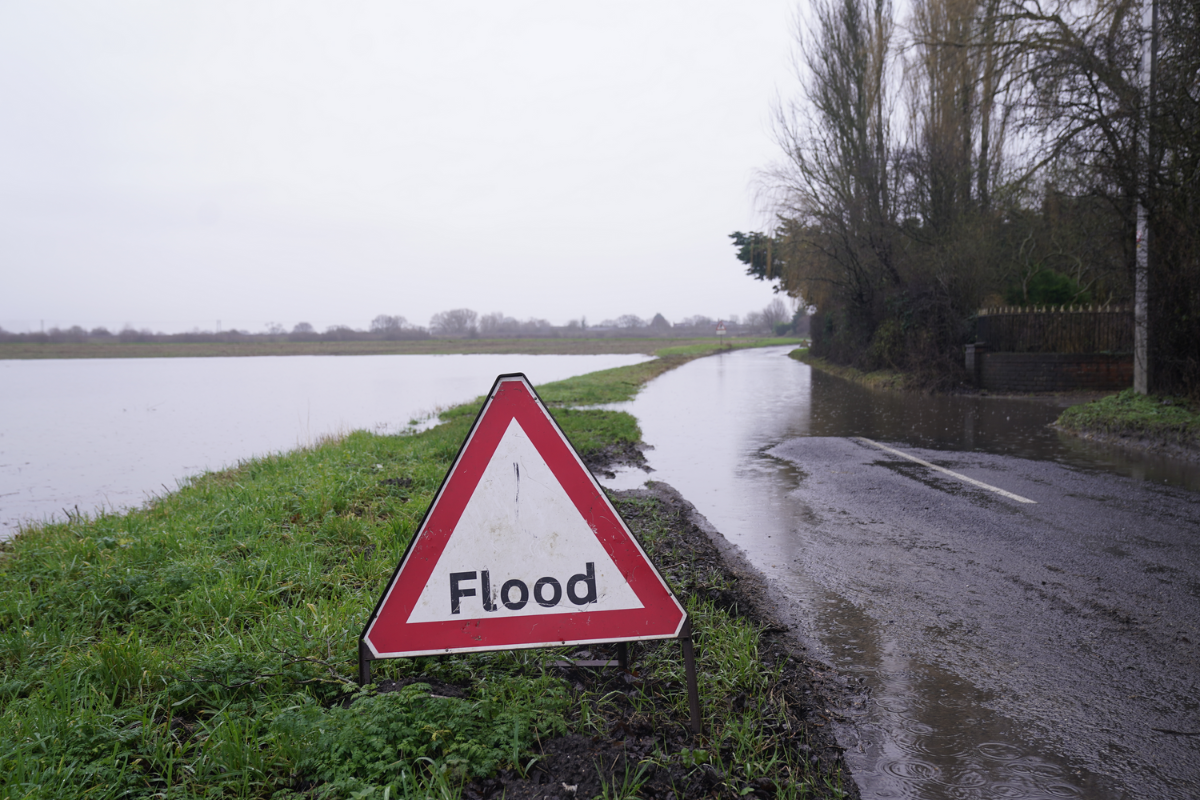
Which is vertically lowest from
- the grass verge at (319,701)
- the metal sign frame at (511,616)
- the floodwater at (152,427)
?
the floodwater at (152,427)

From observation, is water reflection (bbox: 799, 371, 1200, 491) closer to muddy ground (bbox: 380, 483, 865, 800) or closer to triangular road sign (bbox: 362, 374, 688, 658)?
muddy ground (bbox: 380, 483, 865, 800)

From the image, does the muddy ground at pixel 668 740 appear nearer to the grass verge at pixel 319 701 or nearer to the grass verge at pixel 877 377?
the grass verge at pixel 319 701

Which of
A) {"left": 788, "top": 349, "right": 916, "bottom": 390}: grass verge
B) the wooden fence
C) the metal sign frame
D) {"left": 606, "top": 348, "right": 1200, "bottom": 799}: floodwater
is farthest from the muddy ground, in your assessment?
{"left": 788, "top": 349, "right": 916, "bottom": 390}: grass verge

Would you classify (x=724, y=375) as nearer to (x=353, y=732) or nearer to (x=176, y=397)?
(x=176, y=397)

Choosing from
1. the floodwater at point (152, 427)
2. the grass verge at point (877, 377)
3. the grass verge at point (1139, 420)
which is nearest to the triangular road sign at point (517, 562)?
→ the floodwater at point (152, 427)

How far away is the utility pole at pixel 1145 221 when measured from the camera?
10.2m

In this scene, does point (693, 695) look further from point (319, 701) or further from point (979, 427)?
point (979, 427)

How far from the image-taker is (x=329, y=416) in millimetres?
19297

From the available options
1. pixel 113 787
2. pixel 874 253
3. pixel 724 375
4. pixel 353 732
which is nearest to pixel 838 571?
pixel 353 732

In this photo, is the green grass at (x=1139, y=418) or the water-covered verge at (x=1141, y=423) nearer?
the water-covered verge at (x=1141, y=423)

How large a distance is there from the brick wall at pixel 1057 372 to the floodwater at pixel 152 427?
1471 cm

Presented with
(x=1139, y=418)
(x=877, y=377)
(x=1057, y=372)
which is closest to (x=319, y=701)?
(x=1139, y=418)

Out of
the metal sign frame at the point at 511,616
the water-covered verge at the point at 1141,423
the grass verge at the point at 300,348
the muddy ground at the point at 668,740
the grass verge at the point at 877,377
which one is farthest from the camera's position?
the grass verge at the point at 300,348

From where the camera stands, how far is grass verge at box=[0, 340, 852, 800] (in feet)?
7.80
